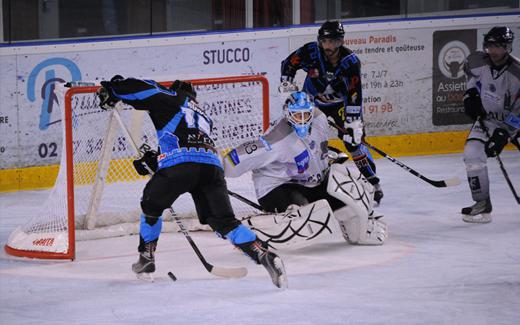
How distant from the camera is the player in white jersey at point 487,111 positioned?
6336mm

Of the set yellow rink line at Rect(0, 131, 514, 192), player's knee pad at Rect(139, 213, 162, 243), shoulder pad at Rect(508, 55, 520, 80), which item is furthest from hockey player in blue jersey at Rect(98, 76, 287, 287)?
yellow rink line at Rect(0, 131, 514, 192)

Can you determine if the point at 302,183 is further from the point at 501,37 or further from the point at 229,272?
the point at 501,37

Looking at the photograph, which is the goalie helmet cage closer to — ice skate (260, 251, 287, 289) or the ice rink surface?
the ice rink surface

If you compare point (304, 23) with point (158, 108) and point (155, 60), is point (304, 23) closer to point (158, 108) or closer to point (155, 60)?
point (155, 60)

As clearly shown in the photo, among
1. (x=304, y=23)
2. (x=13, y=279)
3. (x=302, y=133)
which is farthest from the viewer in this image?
(x=304, y=23)

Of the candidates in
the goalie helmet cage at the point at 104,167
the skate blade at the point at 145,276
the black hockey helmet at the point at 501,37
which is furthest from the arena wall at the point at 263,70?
the black hockey helmet at the point at 501,37

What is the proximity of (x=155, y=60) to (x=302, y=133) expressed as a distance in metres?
2.74

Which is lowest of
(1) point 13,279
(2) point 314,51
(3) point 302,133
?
(1) point 13,279

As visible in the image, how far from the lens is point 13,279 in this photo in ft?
16.9

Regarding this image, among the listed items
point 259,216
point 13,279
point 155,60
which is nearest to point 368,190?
point 259,216

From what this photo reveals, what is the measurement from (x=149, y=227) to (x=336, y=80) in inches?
83.5

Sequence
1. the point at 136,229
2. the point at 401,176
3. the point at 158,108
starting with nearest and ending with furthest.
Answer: the point at 158,108 → the point at 136,229 → the point at 401,176

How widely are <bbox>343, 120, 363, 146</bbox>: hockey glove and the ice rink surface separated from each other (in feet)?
1.72

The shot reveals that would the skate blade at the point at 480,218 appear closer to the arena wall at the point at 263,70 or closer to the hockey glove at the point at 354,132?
the hockey glove at the point at 354,132
